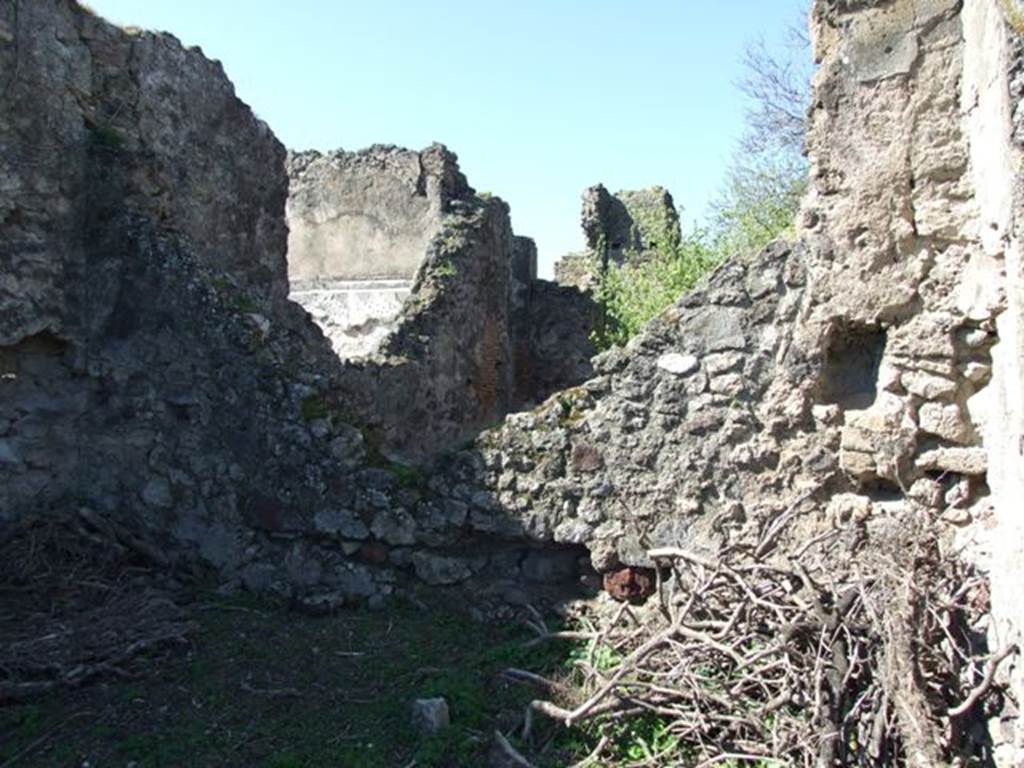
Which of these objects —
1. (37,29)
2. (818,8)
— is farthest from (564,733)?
(37,29)

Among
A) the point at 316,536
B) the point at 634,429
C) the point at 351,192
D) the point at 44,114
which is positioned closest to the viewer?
the point at 634,429

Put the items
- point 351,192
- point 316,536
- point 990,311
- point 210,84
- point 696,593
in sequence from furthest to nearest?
point 351,192, point 210,84, point 316,536, point 696,593, point 990,311

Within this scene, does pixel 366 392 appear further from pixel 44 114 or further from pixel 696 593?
pixel 696 593

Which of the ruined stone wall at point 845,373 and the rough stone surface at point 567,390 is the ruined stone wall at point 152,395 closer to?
the rough stone surface at point 567,390

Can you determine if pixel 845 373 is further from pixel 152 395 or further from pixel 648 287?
pixel 648 287

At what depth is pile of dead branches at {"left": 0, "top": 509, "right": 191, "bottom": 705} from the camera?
412 centimetres

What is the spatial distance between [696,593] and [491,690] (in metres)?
0.87

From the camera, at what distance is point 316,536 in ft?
16.0

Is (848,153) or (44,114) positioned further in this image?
(44,114)

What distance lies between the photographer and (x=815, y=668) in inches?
138

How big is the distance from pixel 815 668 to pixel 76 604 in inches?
124

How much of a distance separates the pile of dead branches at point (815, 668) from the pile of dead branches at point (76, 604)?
178 centimetres

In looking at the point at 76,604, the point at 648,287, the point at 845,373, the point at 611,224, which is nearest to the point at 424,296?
the point at 648,287

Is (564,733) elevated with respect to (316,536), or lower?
lower
